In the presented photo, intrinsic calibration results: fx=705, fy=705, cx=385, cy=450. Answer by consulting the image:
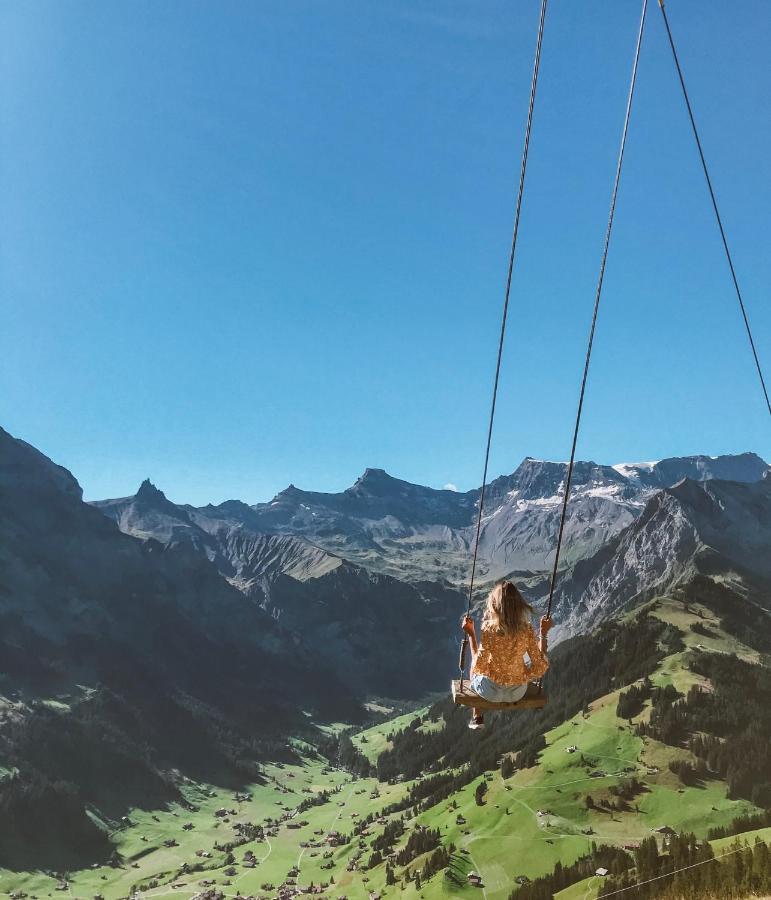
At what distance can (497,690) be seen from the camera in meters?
23.0

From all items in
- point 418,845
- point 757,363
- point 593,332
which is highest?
point 757,363

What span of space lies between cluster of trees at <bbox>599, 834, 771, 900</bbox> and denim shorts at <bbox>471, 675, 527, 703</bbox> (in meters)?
87.6

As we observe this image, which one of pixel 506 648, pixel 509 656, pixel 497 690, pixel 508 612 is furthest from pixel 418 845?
pixel 508 612

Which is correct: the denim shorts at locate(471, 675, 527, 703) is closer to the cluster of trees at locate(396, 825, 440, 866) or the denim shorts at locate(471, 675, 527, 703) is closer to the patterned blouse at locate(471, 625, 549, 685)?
the patterned blouse at locate(471, 625, 549, 685)

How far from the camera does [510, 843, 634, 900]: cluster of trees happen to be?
140 metres

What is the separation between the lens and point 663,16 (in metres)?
22.4

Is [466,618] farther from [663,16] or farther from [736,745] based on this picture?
[736,745]

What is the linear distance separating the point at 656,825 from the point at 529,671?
17501cm

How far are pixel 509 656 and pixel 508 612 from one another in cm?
170

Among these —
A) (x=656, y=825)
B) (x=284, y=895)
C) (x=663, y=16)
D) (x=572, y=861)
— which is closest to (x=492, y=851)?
(x=572, y=861)

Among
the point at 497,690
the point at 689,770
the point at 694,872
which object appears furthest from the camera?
the point at 689,770

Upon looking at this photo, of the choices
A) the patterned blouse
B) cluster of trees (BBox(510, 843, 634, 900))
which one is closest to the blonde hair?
the patterned blouse

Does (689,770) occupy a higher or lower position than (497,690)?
lower

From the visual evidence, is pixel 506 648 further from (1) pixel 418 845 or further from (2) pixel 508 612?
(1) pixel 418 845
